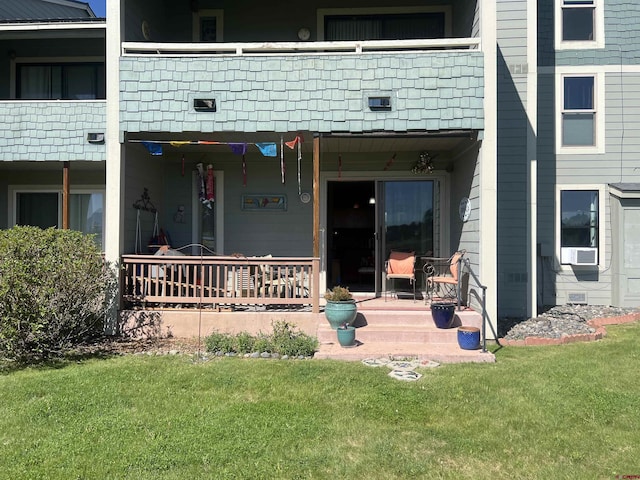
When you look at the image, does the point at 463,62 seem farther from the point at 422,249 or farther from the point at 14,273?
the point at 14,273

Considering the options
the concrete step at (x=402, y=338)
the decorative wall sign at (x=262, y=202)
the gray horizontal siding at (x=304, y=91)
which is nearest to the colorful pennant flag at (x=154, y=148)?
the gray horizontal siding at (x=304, y=91)

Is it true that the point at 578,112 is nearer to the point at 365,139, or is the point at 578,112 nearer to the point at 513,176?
the point at 513,176

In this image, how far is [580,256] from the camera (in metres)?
9.31

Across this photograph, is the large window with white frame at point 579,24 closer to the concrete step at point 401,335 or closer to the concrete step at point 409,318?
the concrete step at point 409,318

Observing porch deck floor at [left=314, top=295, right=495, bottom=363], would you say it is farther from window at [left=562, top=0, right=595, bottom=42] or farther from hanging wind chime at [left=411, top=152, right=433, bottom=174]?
window at [left=562, top=0, right=595, bottom=42]

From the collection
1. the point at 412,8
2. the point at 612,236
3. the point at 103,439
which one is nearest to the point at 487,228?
the point at 612,236

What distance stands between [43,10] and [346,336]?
14.3 meters

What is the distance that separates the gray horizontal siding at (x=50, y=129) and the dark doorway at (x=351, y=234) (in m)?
4.53

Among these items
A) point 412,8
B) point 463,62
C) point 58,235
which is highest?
point 412,8

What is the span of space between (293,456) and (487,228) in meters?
4.80

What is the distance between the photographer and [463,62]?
6934 mm

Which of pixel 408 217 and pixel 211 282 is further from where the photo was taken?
pixel 408 217

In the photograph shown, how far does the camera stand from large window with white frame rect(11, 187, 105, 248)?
9.91 meters

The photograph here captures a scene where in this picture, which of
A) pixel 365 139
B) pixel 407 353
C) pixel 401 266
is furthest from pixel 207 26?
pixel 407 353
